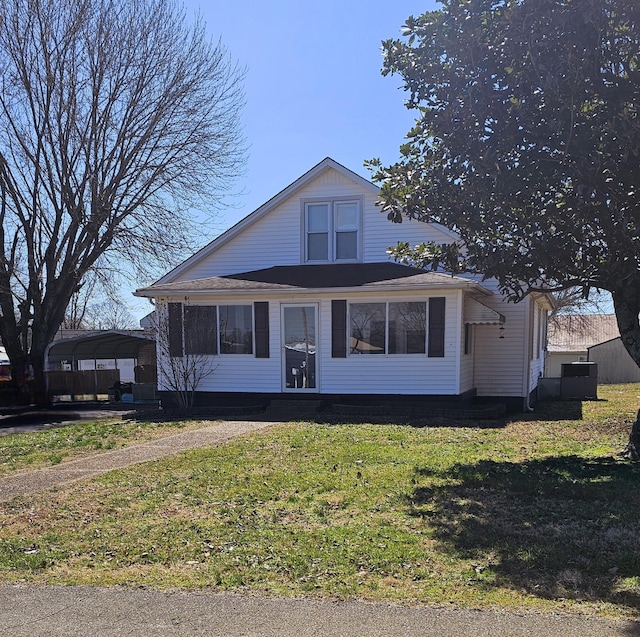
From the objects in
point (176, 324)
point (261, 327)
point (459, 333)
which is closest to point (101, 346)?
point (176, 324)

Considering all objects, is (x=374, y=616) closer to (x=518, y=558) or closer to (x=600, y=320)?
(x=518, y=558)

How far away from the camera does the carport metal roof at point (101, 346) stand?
62.1 ft

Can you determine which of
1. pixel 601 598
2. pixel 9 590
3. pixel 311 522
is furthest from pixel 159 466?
pixel 601 598

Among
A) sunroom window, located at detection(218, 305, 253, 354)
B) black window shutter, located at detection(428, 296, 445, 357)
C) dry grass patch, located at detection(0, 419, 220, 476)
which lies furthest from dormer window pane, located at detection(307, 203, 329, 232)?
dry grass patch, located at detection(0, 419, 220, 476)

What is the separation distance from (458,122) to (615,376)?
33999 mm

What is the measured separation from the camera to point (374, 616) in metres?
3.44

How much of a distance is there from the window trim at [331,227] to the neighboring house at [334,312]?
28mm

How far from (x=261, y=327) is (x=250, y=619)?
10.9 meters

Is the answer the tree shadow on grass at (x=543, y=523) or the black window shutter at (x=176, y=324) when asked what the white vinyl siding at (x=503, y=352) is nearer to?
the tree shadow on grass at (x=543, y=523)

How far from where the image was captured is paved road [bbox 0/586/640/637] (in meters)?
3.26

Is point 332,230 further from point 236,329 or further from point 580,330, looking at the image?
point 580,330

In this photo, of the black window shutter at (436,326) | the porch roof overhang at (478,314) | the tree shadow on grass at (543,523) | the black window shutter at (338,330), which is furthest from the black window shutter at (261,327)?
the tree shadow on grass at (543,523)

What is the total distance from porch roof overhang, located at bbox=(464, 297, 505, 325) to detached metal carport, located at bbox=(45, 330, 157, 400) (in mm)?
9695

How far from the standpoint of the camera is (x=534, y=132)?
22.0 ft
